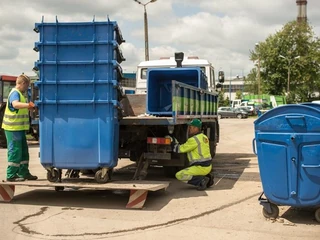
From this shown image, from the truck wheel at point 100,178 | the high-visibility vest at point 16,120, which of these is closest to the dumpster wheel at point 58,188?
the truck wheel at point 100,178

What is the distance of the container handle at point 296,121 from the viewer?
586 cm

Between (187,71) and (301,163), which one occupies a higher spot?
(187,71)

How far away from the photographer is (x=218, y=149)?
663 inches

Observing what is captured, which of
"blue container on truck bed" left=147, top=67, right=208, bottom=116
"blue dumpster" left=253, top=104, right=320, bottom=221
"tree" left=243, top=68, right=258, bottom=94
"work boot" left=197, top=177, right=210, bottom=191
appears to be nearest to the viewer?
"blue dumpster" left=253, top=104, right=320, bottom=221

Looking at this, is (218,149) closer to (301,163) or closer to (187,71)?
(187,71)

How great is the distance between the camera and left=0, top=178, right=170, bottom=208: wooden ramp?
6980 millimetres

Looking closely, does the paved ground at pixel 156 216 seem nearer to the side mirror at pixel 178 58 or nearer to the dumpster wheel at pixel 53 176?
the dumpster wheel at pixel 53 176

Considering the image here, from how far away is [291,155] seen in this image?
5949 mm

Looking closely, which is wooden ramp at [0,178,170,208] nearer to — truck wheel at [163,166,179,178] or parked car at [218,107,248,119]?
truck wheel at [163,166,179,178]

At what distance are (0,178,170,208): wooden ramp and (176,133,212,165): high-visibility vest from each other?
1.08m

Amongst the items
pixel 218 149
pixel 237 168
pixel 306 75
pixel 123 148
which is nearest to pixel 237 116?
pixel 306 75

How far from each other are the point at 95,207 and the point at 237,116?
45.2m

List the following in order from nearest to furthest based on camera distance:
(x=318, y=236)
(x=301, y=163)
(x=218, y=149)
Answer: (x=318, y=236), (x=301, y=163), (x=218, y=149)

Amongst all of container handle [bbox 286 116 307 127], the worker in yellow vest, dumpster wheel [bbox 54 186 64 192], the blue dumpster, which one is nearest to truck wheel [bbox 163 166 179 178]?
dumpster wheel [bbox 54 186 64 192]
